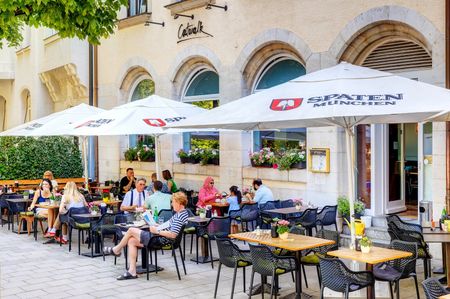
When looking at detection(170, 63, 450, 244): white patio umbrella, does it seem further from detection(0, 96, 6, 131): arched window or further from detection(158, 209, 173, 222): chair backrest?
detection(0, 96, 6, 131): arched window

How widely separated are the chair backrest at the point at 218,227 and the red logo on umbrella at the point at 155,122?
8.38 feet

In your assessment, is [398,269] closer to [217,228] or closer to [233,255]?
[233,255]

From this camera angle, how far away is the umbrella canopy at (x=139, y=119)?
38.4 ft

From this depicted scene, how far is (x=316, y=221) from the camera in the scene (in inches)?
442

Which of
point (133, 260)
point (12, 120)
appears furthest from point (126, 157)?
point (12, 120)

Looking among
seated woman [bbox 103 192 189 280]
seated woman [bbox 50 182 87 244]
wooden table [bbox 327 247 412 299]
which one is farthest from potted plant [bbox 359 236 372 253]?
seated woman [bbox 50 182 87 244]

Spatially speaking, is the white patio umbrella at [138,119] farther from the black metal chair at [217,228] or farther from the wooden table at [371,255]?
the wooden table at [371,255]

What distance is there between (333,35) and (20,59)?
19.6 meters

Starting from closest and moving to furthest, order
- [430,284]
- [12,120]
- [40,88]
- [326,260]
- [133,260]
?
[430,284], [326,260], [133,260], [40,88], [12,120]

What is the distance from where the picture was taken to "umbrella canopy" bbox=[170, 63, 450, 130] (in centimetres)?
670

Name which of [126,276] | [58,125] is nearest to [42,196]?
[58,125]

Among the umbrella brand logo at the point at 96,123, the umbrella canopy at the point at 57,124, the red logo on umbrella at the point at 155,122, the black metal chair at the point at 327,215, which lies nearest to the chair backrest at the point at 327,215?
the black metal chair at the point at 327,215

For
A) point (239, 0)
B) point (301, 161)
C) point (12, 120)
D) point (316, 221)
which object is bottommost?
point (316, 221)

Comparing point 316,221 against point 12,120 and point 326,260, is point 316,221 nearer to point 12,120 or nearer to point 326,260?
point 326,260
